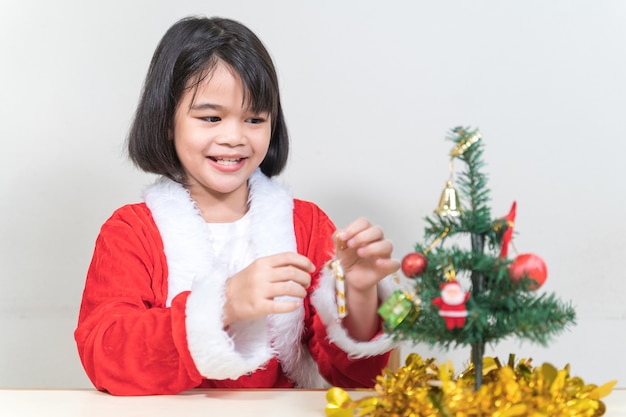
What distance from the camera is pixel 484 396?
2.40 feet

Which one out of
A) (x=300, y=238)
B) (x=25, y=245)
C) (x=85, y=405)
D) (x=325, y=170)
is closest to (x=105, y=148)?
(x=25, y=245)

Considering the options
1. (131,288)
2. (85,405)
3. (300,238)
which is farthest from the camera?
(300,238)

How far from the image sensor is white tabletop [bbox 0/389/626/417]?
875mm

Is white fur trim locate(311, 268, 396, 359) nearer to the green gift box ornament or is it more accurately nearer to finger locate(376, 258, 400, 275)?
finger locate(376, 258, 400, 275)

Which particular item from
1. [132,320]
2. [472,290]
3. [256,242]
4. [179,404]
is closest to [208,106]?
[256,242]

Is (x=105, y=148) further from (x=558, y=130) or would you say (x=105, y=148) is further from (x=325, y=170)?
(x=558, y=130)

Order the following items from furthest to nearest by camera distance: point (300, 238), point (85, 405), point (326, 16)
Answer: point (326, 16) → point (300, 238) → point (85, 405)

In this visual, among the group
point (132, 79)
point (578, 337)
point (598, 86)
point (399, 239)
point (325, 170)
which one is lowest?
point (578, 337)

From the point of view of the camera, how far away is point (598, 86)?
166 cm

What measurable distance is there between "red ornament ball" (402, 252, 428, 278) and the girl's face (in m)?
0.47

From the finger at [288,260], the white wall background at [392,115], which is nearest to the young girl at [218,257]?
the finger at [288,260]

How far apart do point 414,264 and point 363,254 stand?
19cm

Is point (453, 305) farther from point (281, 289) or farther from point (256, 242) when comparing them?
point (256, 242)

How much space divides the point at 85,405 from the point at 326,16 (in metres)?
0.97
